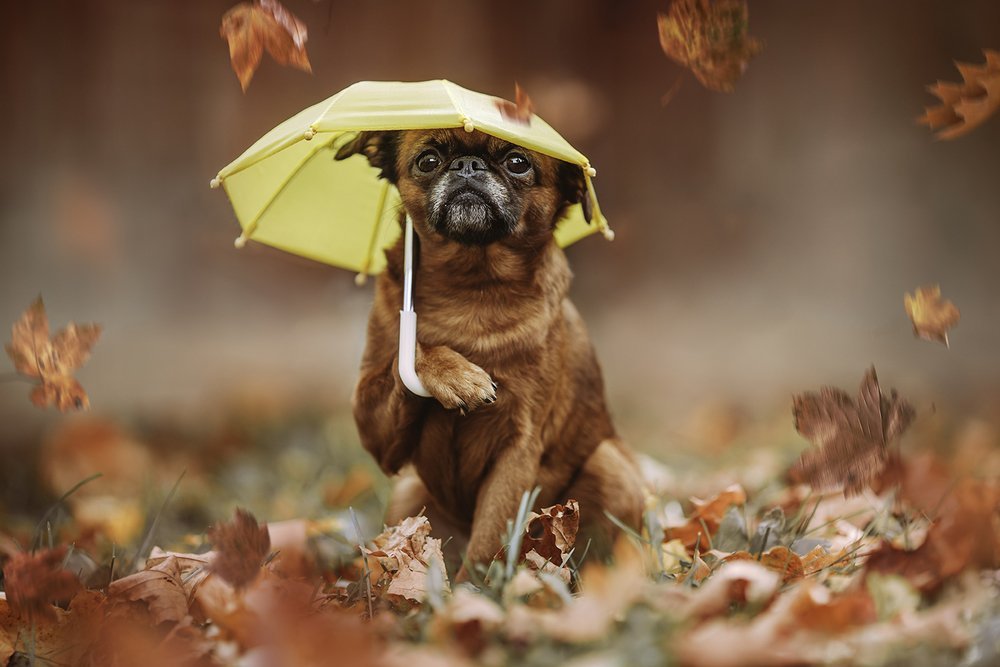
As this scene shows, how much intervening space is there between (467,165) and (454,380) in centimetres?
54

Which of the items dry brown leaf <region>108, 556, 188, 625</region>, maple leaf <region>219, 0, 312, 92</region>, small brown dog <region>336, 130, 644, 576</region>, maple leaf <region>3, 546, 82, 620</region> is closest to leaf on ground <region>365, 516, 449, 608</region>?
small brown dog <region>336, 130, 644, 576</region>

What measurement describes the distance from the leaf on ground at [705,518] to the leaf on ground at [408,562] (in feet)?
2.62

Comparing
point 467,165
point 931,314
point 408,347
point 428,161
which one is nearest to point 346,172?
point 428,161

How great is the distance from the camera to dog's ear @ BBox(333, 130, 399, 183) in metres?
2.26

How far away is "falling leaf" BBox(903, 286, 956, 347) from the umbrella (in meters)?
0.79

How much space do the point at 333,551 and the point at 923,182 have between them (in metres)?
4.82

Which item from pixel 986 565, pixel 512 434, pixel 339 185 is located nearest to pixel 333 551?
pixel 512 434

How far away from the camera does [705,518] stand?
2561 mm

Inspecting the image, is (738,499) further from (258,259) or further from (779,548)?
(258,259)

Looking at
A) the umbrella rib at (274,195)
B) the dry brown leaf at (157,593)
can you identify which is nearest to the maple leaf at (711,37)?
the umbrella rib at (274,195)

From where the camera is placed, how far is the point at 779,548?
6.61 ft

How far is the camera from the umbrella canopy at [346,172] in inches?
74.5

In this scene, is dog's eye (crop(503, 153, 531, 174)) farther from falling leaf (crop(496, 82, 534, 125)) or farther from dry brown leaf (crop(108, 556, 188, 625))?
dry brown leaf (crop(108, 556, 188, 625))

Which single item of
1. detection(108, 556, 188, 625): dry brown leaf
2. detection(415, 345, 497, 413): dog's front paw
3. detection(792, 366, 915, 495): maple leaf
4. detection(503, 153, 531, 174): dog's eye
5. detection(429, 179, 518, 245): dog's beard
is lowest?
detection(108, 556, 188, 625): dry brown leaf
